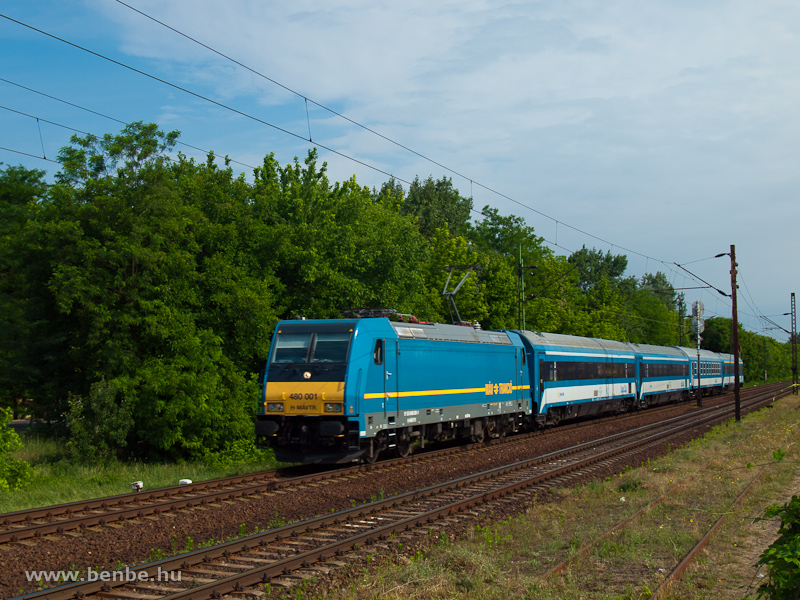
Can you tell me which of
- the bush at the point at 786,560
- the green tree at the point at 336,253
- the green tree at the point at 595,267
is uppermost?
the green tree at the point at 595,267

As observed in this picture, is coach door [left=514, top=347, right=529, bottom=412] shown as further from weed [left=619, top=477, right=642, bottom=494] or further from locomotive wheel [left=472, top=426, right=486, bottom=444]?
weed [left=619, top=477, right=642, bottom=494]

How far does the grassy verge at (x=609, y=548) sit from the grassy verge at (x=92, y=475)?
7406 mm

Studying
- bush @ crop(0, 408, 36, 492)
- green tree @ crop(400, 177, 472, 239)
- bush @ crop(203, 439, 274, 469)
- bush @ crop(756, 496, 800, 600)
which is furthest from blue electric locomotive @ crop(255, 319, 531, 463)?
green tree @ crop(400, 177, 472, 239)

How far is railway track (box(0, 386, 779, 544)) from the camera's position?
1006 centimetres

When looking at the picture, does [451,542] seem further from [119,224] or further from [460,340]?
[119,224]

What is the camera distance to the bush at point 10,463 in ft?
47.4

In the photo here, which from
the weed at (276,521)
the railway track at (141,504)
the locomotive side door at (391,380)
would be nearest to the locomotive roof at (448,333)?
the locomotive side door at (391,380)

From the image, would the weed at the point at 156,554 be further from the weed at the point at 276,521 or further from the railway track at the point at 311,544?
the weed at the point at 276,521

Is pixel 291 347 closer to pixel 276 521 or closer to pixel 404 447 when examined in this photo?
pixel 404 447

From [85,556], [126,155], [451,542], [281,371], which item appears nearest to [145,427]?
[281,371]

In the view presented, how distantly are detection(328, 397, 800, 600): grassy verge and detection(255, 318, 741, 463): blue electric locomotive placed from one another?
4853 millimetres

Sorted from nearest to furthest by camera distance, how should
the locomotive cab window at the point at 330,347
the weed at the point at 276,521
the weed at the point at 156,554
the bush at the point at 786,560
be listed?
the bush at the point at 786,560 < the weed at the point at 156,554 < the weed at the point at 276,521 < the locomotive cab window at the point at 330,347

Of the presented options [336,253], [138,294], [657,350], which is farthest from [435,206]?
[138,294]

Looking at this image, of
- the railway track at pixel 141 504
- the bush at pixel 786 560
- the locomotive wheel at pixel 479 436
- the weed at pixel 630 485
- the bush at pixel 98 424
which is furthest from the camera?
the locomotive wheel at pixel 479 436
